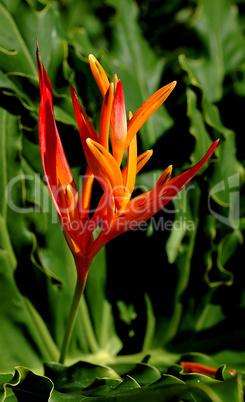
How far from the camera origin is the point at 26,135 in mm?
905

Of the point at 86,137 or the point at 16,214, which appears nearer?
the point at 86,137

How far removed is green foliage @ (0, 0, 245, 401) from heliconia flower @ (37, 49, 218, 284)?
220 millimetres

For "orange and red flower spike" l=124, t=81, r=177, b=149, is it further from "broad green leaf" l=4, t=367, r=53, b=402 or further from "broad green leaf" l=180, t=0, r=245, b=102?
"broad green leaf" l=180, t=0, r=245, b=102


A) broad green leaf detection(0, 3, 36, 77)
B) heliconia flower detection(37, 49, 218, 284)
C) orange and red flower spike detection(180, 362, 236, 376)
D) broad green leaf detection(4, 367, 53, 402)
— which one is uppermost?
broad green leaf detection(0, 3, 36, 77)

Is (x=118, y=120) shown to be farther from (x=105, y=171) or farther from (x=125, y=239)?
(x=125, y=239)

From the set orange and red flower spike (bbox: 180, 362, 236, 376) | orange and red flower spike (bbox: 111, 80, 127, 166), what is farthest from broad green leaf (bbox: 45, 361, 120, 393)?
orange and red flower spike (bbox: 111, 80, 127, 166)

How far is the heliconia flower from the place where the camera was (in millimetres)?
611

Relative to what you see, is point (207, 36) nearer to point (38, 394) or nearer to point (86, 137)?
point (86, 137)

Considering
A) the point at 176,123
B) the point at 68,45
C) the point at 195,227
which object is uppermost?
the point at 68,45

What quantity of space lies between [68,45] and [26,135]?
22cm

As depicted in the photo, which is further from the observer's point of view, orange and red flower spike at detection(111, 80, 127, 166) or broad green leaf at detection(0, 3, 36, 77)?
broad green leaf at detection(0, 3, 36, 77)

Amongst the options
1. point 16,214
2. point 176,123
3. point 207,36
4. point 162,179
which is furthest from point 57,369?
point 207,36

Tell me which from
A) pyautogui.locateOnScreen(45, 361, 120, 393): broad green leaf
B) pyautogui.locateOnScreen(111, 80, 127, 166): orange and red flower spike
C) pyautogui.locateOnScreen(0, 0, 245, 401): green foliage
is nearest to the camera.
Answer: pyautogui.locateOnScreen(111, 80, 127, 166): orange and red flower spike

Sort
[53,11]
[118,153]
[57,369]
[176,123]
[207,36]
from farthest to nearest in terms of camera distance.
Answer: [207,36]
[176,123]
[53,11]
[57,369]
[118,153]
